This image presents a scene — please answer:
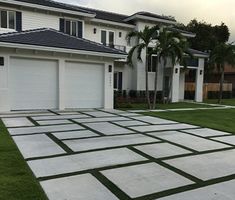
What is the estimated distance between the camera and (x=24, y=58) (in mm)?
Answer: 13195

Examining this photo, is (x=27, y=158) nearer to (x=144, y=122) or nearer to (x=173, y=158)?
(x=173, y=158)

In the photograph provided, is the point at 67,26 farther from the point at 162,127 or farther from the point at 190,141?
the point at 190,141

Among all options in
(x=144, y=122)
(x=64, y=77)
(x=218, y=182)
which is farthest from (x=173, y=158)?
(x=64, y=77)

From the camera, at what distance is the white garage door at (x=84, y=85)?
1448 cm

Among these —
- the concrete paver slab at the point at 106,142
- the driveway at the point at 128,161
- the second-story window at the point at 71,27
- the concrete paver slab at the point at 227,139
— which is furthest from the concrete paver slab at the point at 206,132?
the second-story window at the point at 71,27

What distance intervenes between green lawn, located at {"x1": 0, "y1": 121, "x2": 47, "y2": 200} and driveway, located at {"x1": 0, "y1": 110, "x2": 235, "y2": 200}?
0.16 meters

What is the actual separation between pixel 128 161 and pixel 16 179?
217 cm

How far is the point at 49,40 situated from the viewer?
542 inches

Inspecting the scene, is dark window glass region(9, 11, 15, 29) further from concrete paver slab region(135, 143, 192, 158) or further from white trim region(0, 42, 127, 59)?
concrete paver slab region(135, 143, 192, 158)

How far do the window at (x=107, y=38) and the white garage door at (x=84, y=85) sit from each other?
6.70 metres

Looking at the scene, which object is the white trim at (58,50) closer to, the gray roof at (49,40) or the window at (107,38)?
the gray roof at (49,40)

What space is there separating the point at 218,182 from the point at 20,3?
1625 centimetres

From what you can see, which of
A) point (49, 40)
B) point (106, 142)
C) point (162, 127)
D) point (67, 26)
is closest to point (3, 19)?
point (67, 26)

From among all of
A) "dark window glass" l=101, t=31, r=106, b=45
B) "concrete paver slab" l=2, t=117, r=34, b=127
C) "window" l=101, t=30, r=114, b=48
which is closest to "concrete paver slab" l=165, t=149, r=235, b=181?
"concrete paver slab" l=2, t=117, r=34, b=127
